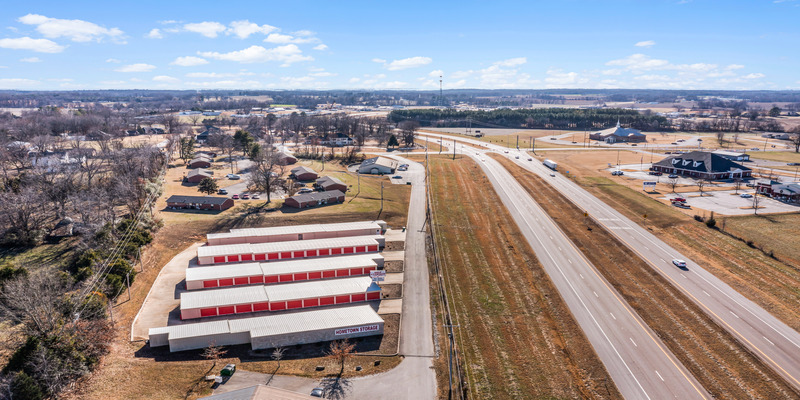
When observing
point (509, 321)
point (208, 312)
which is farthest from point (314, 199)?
point (509, 321)

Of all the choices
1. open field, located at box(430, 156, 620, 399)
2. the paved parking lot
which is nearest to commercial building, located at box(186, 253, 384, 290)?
open field, located at box(430, 156, 620, 399)

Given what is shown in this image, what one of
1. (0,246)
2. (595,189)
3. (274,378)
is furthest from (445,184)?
(0,246)

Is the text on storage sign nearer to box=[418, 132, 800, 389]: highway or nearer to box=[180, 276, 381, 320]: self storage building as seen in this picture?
box=[180, 276, 381, 320]: self storage building

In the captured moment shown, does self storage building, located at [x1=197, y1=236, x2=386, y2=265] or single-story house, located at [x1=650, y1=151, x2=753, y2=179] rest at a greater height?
single-story house, located at [x1=650, y1=151, x2=753, y2=179]

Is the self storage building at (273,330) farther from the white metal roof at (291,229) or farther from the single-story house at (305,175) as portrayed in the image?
the single-story house at (305,175)

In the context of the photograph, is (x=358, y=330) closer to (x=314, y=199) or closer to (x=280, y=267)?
(x=280, y=267)

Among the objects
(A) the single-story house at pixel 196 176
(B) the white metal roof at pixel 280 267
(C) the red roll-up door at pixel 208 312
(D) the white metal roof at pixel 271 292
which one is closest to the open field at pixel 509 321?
(B) the white metal roof at pixel 280 267
